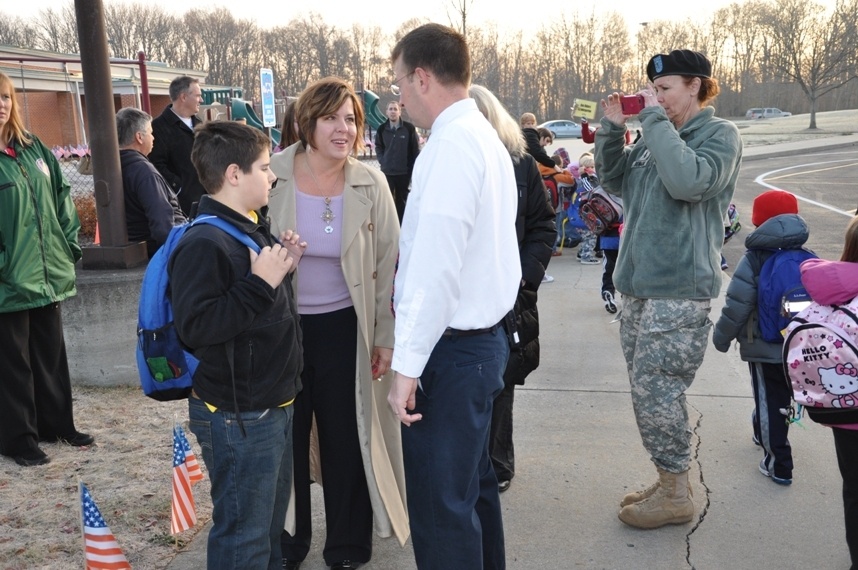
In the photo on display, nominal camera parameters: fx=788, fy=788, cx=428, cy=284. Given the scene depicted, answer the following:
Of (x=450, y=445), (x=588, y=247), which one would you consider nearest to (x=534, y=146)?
(x=588, y=247)

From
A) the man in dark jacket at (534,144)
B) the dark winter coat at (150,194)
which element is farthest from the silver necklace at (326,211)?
the man in dark jacket at (534,144)

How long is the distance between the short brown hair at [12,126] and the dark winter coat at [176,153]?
1594mm

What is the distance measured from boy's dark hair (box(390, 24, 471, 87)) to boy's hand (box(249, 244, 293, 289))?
0.69m

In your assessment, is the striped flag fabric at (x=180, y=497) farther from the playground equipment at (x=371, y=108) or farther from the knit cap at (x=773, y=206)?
the playground equipment at (x=371, y=108)

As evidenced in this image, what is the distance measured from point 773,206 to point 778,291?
0.46 m

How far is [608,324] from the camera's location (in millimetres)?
7227

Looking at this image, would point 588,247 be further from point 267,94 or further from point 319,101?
point 267,94

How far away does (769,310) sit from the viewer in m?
3.79

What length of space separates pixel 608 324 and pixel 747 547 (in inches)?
157

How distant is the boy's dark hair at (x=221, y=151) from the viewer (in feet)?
8.13

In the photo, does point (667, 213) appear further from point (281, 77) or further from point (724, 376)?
point (281, 77)

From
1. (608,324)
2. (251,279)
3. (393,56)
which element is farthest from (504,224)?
(608,324)

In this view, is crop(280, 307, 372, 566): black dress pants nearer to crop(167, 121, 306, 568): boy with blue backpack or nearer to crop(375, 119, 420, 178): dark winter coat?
crop(167, 121, 306, 568): boy with blue backpack

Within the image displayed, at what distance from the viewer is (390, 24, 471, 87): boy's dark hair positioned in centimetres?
235
